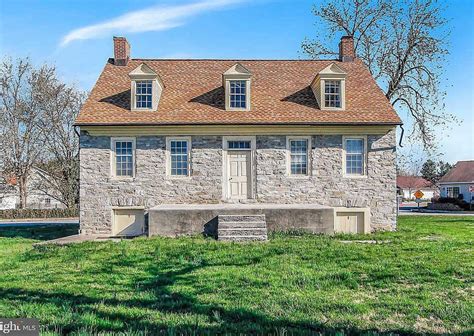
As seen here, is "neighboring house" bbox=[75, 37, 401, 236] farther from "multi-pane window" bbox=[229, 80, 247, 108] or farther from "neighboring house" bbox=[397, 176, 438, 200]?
"neighboring house" bbox=[397, 176, 438, 200]

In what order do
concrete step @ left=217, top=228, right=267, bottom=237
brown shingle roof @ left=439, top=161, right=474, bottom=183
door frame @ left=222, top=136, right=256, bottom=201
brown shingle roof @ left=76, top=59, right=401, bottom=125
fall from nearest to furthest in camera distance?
concrete step @ left=217, top=228, right=267, bottom=237, brown shingle roof @ left=76, top=59, right=401, bottom=125, door frame @ left=222, top=136, right=256, bottom=201, brown shingle roof @ left=439, top=161, right=474, bottom=183

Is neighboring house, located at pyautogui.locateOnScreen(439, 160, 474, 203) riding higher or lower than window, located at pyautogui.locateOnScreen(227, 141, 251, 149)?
lower

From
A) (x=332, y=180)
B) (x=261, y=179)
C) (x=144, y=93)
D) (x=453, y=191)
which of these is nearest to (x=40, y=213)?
(x=144, y=93)

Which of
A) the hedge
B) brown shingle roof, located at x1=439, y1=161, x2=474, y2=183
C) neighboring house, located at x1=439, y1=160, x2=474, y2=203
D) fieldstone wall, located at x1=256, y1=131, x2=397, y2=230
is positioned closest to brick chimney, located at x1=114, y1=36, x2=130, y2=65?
fieldstone wall, located at x1=256, y1=131, x2=397, y2=230

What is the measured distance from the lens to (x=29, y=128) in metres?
32.5

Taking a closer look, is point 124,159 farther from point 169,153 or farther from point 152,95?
point 152,95

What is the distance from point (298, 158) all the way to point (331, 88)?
3395 mm

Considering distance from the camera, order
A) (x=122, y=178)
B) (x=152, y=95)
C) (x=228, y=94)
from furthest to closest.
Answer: (x=228, y=94)
(x=152, y=95)
(x=122, y=178)

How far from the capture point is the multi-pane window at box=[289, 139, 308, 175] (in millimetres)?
15977

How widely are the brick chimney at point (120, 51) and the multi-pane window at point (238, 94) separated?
594 centimetres

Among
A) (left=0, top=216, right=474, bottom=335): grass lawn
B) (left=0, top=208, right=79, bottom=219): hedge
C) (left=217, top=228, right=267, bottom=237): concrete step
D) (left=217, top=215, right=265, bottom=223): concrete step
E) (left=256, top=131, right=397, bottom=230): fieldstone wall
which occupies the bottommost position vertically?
(left=0, top=208, right=79, bottom=219): hedge

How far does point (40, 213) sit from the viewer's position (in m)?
31.5

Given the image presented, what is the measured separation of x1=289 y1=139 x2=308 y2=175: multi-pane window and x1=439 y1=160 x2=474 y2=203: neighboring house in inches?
1555

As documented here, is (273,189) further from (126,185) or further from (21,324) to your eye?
(21,324)
